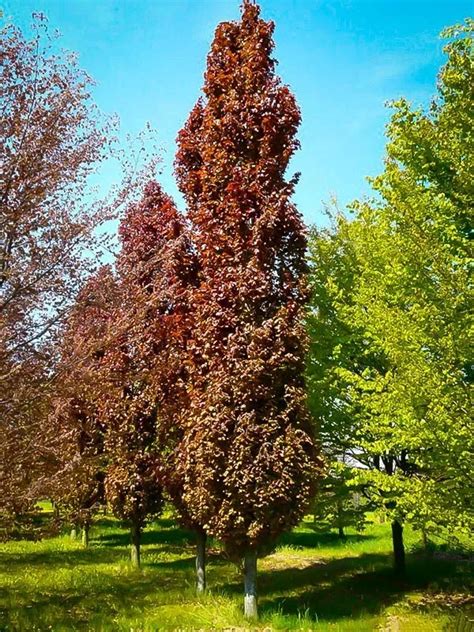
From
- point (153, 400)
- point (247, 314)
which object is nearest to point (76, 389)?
point (247, 314)

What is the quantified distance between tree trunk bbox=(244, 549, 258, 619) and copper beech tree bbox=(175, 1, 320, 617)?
0.02 metres

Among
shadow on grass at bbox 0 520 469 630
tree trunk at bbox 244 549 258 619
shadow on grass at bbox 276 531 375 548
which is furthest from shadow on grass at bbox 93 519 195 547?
tree trunk at bbox 244 549 258 619

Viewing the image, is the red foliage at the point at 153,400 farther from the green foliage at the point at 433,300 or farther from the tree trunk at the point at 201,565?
the green foliage at the point at 433,300

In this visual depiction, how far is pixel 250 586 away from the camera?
1061cm

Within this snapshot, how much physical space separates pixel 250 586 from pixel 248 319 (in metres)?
4.91

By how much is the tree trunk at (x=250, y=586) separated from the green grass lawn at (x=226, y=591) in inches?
7.6

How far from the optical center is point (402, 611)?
36.7ft

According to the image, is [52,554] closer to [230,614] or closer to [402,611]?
[230,614]

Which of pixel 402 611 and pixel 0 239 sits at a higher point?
pixel 0 239

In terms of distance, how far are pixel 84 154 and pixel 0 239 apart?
142 cm

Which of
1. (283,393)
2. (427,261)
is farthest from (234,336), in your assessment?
(427,261)

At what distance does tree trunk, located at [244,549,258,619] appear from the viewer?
10.4 m

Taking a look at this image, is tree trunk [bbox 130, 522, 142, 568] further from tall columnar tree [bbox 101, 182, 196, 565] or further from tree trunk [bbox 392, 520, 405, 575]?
tree trunk [bbox 392, 520, 405, 575]

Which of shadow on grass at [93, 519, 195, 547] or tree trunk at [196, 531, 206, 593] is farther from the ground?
tree trunk at [196, 531, 206, 593]
